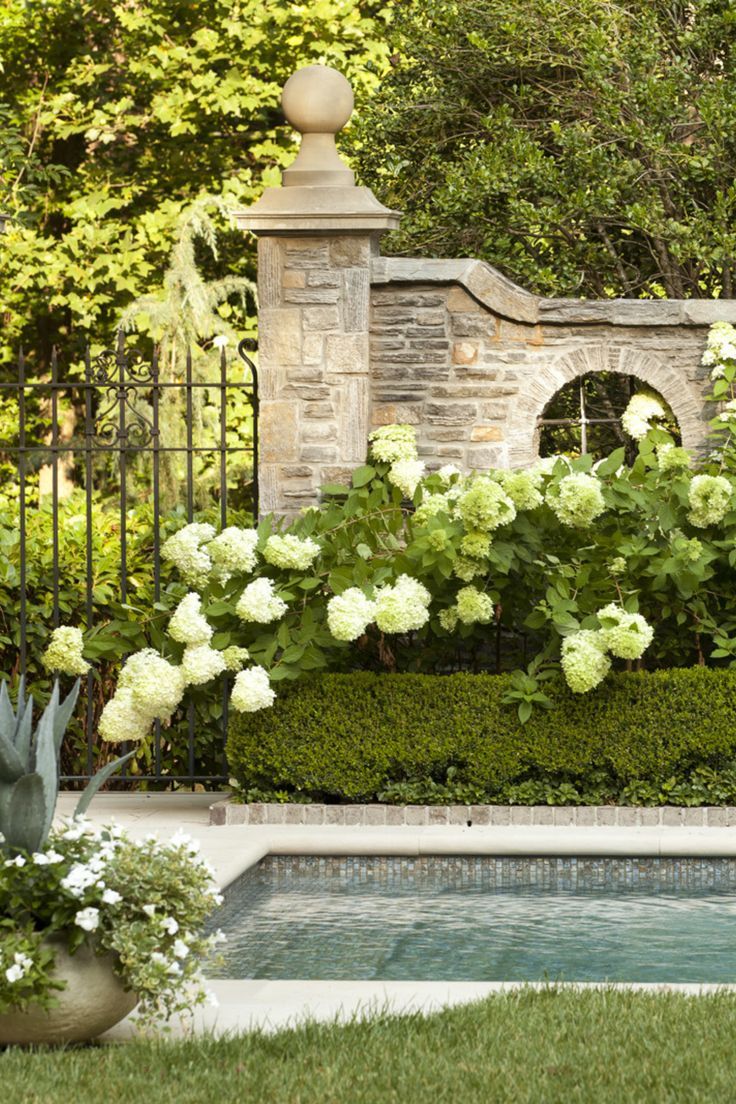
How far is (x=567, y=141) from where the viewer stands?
11.0 m

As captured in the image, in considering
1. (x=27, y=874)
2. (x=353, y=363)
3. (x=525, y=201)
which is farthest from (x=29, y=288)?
(x=27, y=874)

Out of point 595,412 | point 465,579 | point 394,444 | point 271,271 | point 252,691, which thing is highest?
point 271,271

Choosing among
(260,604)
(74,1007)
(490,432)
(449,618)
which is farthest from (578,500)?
(74,1007)

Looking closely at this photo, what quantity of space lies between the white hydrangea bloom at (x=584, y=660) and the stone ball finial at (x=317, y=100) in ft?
9.74

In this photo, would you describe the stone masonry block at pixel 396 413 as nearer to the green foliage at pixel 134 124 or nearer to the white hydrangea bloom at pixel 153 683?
the white hydrangea bloom at pixel 153 683

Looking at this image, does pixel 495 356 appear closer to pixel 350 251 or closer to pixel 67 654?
pixel 350 251

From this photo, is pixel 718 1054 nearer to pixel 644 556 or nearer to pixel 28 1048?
pixel 28 1048

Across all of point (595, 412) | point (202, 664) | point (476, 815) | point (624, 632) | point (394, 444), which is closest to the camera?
point (624, 632)

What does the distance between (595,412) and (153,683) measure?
532 centimetres

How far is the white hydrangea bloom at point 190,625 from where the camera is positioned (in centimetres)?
759

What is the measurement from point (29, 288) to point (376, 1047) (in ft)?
48.5

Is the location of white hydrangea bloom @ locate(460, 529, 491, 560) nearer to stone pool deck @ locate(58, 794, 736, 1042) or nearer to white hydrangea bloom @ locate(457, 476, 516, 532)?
white hydrangea bloom @ locate(457, 476, 516, 532)

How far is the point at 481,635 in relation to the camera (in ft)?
26.9

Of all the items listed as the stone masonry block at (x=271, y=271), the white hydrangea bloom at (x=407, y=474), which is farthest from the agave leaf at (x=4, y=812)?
the stone masonry block at (x=271, y=271)
